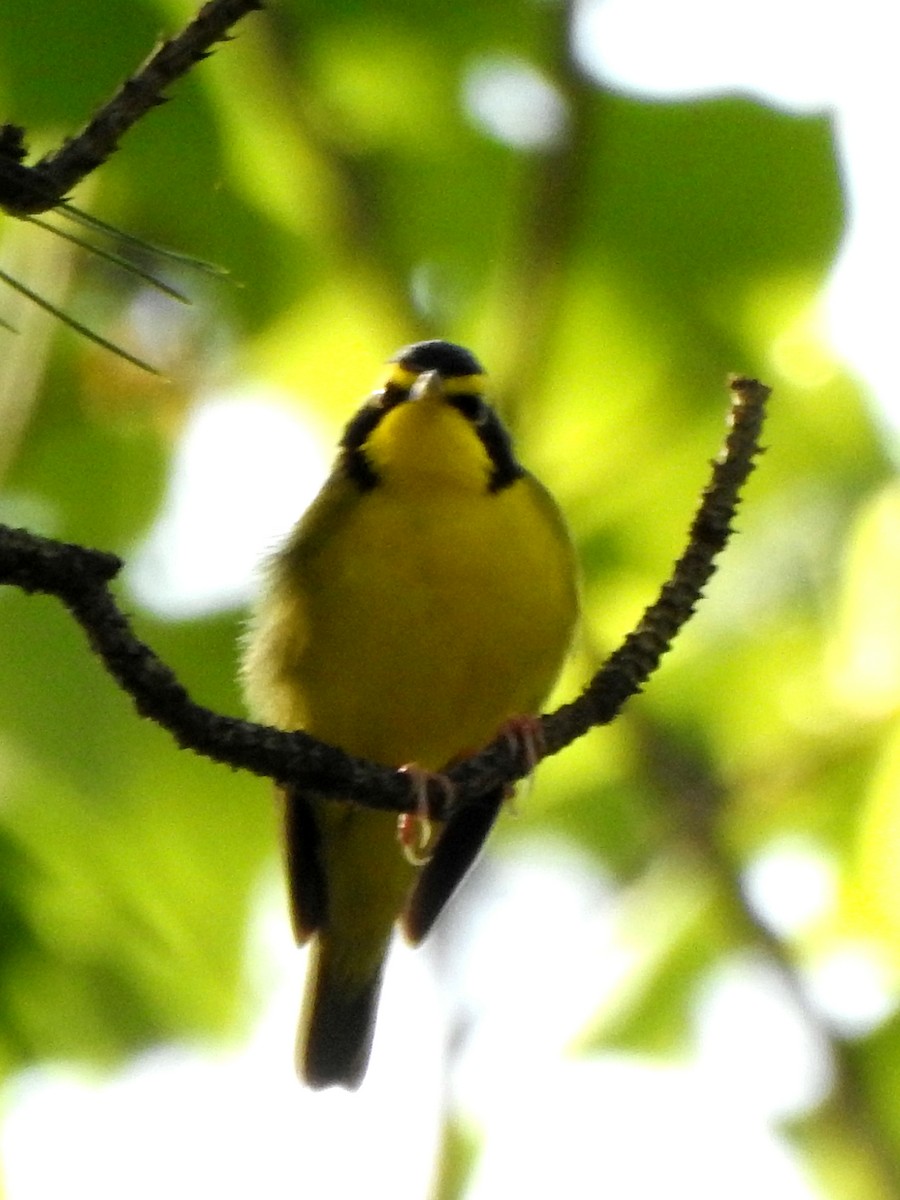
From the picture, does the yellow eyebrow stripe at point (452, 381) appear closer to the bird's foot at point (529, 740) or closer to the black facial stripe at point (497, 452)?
the black facial stripe at point (497, 452)

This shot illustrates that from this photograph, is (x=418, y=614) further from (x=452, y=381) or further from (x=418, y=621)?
(x=452, y=381)

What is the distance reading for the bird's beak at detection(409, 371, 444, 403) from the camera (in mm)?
4273

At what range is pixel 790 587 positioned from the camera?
4.86 meters

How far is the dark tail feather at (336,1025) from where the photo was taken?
492 cm

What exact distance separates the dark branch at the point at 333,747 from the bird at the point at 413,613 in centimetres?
76

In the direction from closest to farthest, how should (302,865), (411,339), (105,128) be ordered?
(105,128) → (411,339) → (302,865)

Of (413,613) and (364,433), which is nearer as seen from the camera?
(413,613)

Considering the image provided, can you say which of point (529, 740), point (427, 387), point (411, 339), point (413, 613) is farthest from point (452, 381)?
point (529, 740)

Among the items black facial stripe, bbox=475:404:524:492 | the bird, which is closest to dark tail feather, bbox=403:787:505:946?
the bird

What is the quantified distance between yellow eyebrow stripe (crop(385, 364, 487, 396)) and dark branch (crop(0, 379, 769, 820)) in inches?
52.0

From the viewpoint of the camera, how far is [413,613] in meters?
4.04

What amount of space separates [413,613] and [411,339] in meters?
0.57

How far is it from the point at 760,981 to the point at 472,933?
0.85m

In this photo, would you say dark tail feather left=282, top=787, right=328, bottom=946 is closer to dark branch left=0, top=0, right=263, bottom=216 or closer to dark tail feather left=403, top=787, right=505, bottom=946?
dark tail feather left=403, top=787, right=505, bottom=946
